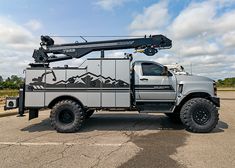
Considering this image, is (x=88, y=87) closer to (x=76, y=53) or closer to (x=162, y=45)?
(x=76, y=53)

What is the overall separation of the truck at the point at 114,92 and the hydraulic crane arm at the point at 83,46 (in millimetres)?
993

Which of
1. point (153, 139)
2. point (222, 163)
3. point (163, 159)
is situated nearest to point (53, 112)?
point (153, 139)

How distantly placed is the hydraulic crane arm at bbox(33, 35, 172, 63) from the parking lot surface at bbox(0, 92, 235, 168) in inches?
108

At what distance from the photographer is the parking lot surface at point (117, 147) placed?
549 cm

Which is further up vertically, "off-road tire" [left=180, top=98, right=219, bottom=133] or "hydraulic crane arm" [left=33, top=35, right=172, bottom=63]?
"hydraulic crane arm" [left=33, top=35, right=172, bottom=63]

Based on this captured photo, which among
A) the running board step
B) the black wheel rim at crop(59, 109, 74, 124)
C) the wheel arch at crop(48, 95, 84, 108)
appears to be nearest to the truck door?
the running board step

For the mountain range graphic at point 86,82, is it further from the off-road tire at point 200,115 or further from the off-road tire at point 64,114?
the off-road tire at point 200,115

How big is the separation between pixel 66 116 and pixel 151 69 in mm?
3367

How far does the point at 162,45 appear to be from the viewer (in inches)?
409

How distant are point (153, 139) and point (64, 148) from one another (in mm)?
2599

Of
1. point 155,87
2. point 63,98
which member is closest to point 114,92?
point 155,87

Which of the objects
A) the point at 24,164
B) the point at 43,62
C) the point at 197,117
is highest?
the point at 43,62

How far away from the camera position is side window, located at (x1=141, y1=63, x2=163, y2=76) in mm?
9247

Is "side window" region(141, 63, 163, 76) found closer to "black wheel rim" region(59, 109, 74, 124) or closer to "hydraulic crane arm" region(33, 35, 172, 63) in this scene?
"hydraulic crane arm" region(33, 35, 172, 63)
